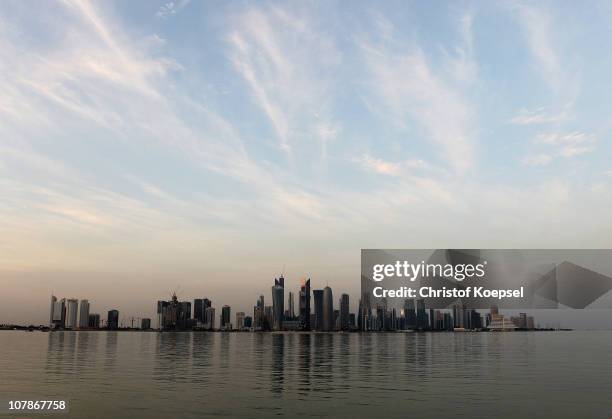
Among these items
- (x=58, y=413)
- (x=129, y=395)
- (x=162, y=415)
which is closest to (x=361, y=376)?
(x=129, y=395)

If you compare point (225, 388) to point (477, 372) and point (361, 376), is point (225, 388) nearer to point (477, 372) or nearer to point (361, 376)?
point (361, 376)

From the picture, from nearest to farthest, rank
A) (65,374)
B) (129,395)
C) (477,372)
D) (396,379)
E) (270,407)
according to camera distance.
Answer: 1. (270,407)
2. (129,395)
3. (396,379)
4. (65,374)
5. (477,372)

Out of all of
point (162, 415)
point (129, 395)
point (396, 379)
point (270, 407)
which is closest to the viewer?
point (162, 415)

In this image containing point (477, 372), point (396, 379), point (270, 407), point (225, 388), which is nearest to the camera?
point (270, 407)

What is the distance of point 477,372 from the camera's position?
302 feet

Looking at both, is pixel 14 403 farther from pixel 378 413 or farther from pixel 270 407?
pixel 378 413

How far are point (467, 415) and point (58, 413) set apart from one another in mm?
36867

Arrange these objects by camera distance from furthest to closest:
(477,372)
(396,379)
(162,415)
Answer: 1. (477,372)
2. (396,379)
3. (162,415)

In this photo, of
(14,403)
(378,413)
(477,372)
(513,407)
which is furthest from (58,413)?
(477,372)

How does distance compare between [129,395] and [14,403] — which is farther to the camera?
[129,395]

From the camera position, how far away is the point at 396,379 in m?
79.6

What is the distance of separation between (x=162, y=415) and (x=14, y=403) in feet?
56.3

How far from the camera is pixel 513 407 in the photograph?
54438 millimetres

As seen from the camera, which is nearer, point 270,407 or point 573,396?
point 270,407
